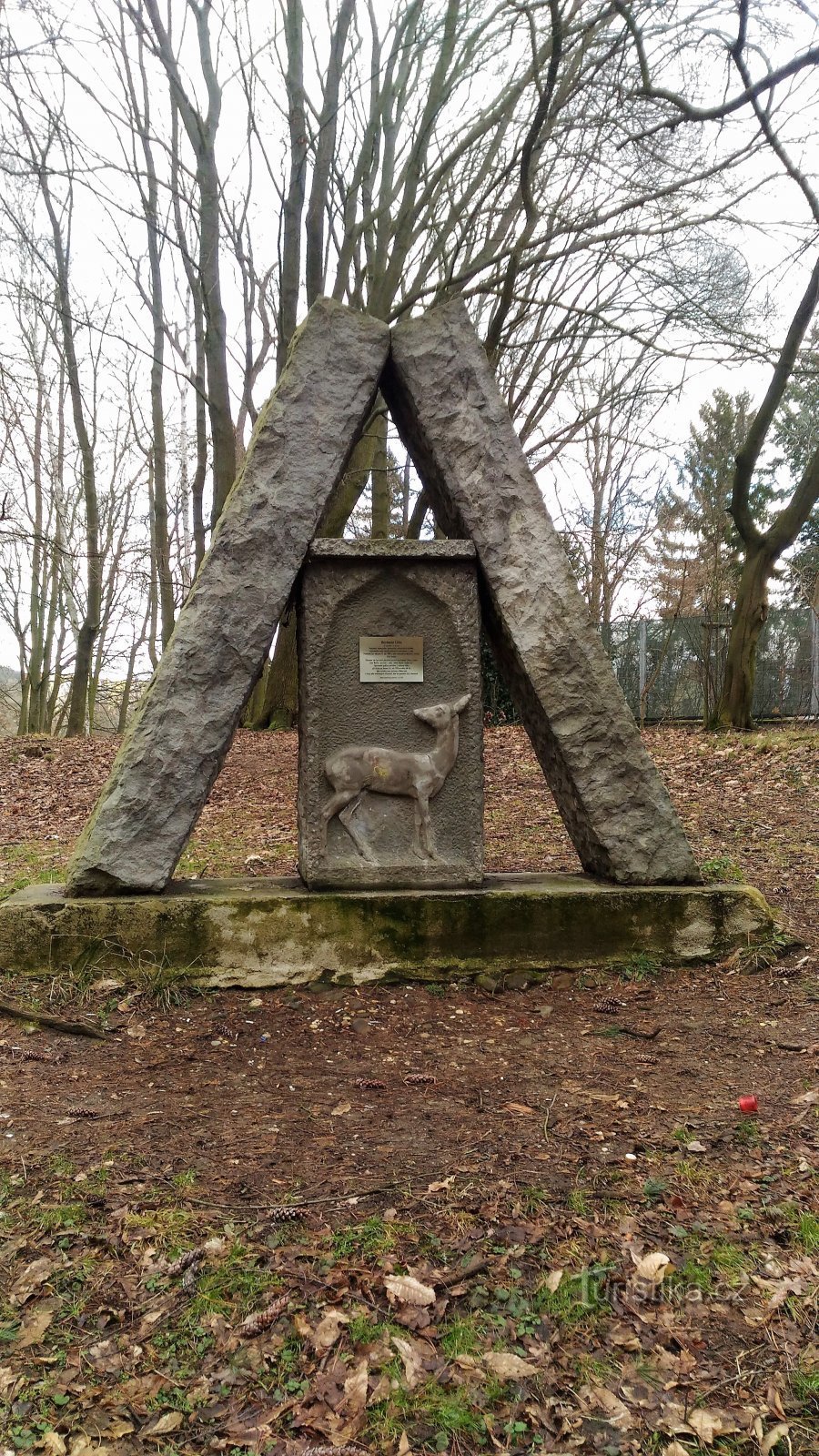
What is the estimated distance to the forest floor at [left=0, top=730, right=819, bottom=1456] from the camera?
73.7 inches

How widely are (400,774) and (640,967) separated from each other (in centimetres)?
146

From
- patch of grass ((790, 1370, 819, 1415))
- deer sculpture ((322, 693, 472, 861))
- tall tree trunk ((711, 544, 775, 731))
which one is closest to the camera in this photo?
patch of grass ((790, 1370, 819, 1415))

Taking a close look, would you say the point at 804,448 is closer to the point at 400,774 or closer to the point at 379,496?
the point at 379,496

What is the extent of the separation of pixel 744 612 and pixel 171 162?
28.3ft

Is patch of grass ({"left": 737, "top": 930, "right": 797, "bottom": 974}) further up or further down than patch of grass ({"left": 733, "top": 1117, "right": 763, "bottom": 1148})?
further up

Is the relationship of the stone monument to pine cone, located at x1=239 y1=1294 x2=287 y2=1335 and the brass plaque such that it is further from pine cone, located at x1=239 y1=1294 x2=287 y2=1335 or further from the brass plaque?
pine cone, located at x1=239 y1=1294 x2=287 y2=1335

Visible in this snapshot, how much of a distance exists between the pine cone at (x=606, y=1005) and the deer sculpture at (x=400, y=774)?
104 cm

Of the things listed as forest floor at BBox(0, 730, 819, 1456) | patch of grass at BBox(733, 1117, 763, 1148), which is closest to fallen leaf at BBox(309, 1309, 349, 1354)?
forest floor at BBox(0, 730, 819, 1456)

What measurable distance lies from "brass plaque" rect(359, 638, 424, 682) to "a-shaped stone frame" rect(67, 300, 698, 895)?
0.46 meters

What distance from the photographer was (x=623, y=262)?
9703 millimetres

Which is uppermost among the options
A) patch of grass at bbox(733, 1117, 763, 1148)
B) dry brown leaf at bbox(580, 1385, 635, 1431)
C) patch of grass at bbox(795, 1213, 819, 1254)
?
patch of grass at bbox(733, 1117, 763, 1148)

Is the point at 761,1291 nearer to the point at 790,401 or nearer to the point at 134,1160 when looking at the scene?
the point at 134,1160

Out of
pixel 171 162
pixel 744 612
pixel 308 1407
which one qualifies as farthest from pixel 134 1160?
pixel 171 162

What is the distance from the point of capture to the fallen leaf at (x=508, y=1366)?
195 centimetres
